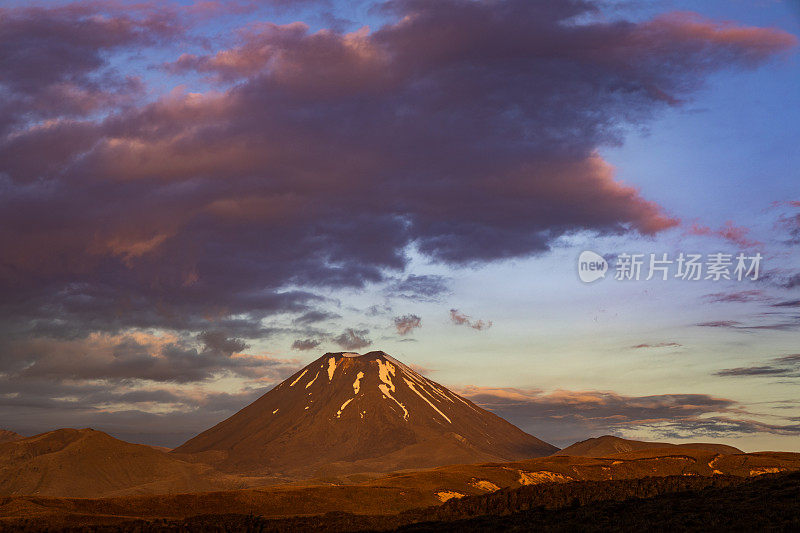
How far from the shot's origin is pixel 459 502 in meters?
81.4

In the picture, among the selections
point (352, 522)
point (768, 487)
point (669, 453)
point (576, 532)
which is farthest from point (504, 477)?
point (576, 532)

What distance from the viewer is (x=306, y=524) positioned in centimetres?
6806

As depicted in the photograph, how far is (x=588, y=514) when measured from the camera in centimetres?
5594

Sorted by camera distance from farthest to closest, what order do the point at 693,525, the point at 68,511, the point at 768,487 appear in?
the point at 68,511, the point at 768,487, the point at 693,525

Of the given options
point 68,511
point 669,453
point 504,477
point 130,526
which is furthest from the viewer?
point 669,453

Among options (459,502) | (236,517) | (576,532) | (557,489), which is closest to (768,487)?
(576,532)

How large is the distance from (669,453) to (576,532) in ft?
330

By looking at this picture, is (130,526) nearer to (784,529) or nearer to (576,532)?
(576,532)

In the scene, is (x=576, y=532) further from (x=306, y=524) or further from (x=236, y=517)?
(x=236, y=517)

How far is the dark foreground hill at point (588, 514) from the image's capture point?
49.0 metres

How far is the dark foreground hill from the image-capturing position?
48969 mm

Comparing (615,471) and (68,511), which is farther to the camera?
(615,471)

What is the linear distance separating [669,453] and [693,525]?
329 feet

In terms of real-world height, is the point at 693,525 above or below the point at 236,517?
above
